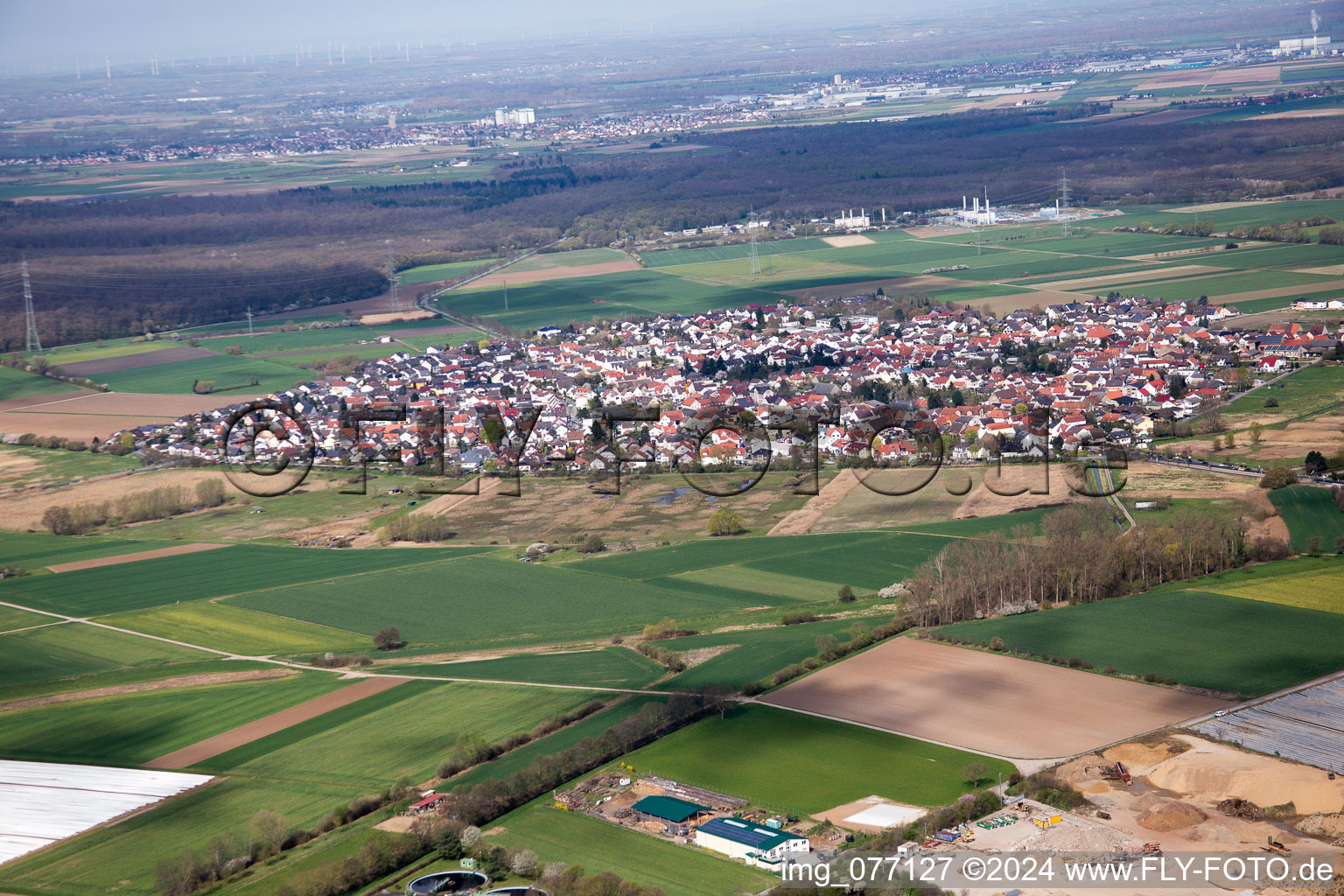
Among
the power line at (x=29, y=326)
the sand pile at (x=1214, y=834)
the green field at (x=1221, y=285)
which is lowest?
the sand pile at (x=1214, y=834)

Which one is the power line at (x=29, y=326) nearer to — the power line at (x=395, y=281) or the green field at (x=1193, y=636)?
the power line at (x=395, y=281)

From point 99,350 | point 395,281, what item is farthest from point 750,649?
point 395,281

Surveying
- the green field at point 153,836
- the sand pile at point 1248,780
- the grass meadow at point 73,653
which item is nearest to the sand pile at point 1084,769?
the sand pile at point 1248,780

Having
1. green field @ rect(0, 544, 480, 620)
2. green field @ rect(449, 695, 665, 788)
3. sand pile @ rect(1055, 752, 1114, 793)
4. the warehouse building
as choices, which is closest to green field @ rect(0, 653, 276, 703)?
green field @ rect(0, 544, 480, 620)

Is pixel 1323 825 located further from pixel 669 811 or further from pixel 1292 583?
pixel 1292 583

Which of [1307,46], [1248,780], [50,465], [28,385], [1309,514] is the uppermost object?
[1307,46]

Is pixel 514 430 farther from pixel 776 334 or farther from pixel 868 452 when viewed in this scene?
pixel 776 334
